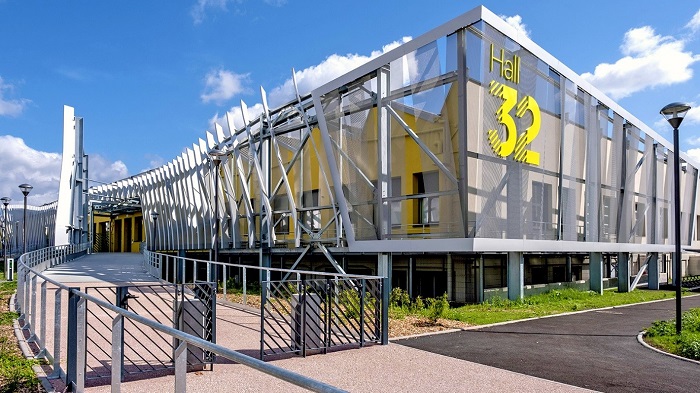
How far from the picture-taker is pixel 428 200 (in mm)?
16141

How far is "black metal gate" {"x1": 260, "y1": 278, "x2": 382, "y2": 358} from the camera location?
8.42m

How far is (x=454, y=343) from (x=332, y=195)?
37.4 feet

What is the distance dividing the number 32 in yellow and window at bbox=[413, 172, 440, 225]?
2.04m

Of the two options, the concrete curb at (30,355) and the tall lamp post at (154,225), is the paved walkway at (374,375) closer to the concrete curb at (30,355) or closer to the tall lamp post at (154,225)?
the concrete curb at (30,355)

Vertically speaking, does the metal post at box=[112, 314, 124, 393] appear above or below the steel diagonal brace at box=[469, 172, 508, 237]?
below

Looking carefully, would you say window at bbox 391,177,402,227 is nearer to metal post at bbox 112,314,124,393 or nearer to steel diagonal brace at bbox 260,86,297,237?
steel diagonal brace at bbox 260,86,297,237

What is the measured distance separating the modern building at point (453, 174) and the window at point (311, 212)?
8 cm

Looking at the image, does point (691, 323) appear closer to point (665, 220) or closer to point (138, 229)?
point (665, 220)

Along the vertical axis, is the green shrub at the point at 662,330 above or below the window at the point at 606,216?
below

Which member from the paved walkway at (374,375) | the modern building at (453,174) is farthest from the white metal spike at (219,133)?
the paved walkway at (374,375)

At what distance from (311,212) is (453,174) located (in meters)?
8.57

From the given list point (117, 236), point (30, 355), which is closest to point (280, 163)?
point (30, 355)

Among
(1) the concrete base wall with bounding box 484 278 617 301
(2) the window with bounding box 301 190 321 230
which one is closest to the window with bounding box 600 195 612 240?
(1) the concrete base wall with bounding box 484 278 617 301

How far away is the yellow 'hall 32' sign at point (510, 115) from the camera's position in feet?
51.8
